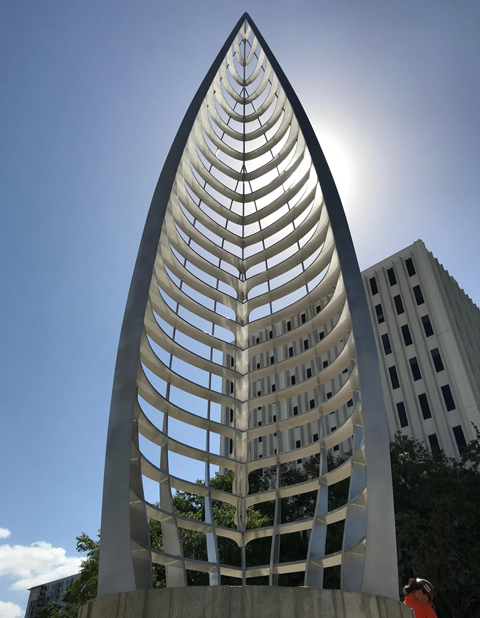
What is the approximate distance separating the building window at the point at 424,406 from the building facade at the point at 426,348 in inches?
3.1

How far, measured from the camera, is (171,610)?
9.06 metres

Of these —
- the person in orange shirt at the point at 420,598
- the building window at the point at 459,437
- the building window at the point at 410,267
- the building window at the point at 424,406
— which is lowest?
the person in orange shirt at the point at 420,598

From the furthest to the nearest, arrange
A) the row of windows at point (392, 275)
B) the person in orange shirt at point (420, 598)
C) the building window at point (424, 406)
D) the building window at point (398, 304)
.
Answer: the row of windows at point (392, 275)
the building window at point (398, 304)
the building window at point (424, 406)
the person in orange shirt at point (420, 598)

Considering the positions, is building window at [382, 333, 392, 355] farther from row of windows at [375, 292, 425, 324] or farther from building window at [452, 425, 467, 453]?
building window at [452, 425, 467, 453]

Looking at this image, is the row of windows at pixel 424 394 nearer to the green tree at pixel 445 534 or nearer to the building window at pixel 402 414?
the building window at pixel 402 414

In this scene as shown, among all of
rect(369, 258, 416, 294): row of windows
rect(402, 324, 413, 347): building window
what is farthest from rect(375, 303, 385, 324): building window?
rect(402, 324, 413, 347): building window

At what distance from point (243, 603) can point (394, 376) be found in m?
40.4

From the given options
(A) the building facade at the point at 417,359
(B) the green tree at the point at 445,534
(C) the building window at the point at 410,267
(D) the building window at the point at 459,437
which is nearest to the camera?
(B) the green tree at the point at 445,534

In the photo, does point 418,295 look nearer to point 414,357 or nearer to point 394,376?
point 414,357

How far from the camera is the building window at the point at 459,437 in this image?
3916 cm

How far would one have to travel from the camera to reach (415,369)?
45531mm

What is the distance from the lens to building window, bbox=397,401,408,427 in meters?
43.8

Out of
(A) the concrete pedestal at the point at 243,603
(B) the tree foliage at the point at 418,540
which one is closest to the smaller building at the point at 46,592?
(B) the tree foliage at the point at 418,540

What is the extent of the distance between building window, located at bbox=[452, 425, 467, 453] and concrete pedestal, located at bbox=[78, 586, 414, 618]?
33.2 m
